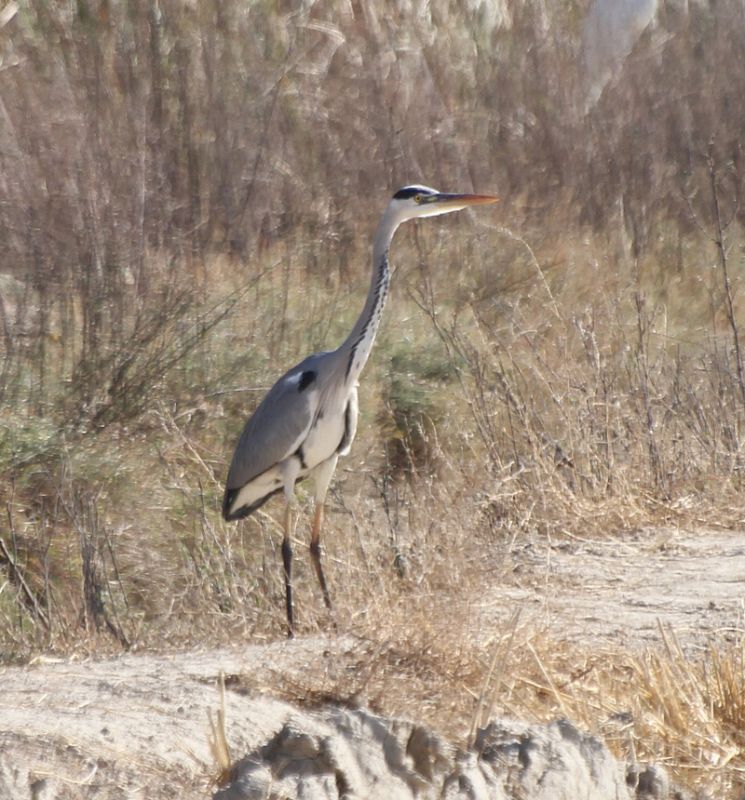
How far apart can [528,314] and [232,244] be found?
191 cm

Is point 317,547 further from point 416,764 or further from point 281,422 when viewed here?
point 416,764

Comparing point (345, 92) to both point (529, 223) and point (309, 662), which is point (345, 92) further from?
point (309, 662)

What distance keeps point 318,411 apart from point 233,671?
1.97 meters

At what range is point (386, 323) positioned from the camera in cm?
888

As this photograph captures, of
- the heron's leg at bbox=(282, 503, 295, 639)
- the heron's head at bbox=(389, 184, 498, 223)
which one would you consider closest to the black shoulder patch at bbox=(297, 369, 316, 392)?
the heron's leg at bbox=(282, 503, 295, 639)

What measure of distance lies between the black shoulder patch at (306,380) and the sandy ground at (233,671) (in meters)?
1.03

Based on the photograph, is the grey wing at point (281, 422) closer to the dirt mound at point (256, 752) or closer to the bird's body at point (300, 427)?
the bird's body at point (300, 427)

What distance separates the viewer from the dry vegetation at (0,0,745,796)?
504 cm

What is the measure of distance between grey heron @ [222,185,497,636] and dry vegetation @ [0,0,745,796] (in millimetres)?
299

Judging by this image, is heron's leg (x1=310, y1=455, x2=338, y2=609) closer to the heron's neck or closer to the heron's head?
the heron's neck

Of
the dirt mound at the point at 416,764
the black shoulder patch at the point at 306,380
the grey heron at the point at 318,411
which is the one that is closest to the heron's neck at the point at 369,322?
the grey heron at the point at 318,411

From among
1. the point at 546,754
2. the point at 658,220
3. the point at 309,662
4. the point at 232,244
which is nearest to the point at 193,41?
the point at 232,244

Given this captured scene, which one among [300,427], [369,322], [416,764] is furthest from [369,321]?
[416,764]

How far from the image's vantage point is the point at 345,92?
1078 centimetres
